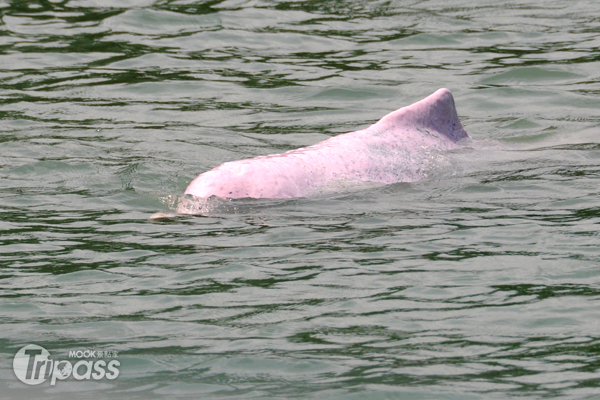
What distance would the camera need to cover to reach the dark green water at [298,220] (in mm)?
4750

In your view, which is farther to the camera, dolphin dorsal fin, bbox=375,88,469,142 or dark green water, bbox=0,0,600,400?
dolphin dorsal fin, bbox=375,88,469,142

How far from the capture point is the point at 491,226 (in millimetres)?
6848

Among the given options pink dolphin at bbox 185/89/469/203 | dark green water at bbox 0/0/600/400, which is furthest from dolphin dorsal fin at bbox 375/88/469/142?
dark green water at bbox 0/0/600/400

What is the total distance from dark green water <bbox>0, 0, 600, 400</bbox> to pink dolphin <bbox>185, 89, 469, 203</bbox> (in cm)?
18

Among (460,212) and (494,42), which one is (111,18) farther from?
(460,212)

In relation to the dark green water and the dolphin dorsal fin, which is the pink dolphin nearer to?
the dolphin dorsal fin

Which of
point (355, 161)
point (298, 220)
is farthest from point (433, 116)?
point (298, 220)

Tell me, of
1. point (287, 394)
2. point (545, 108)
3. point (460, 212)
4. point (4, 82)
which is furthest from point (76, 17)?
point (287, 394)

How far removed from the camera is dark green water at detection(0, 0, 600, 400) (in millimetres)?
4750

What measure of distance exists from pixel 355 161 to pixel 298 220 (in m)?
1.14

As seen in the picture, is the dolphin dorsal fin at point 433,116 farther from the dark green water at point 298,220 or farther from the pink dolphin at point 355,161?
the dark green water at point 298,220

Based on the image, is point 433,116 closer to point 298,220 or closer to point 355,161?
point 355,161

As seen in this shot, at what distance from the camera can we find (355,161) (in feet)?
26.5

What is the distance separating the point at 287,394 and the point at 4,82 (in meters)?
8.88
